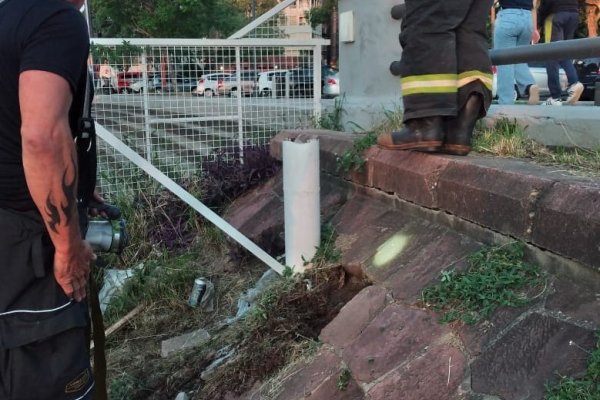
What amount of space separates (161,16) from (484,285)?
62.7 ft

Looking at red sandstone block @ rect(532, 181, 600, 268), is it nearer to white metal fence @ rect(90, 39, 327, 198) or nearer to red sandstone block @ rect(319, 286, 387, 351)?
red sandstone block @ rect(319, 286, 387, 351)

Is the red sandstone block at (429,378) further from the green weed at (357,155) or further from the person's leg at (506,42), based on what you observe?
the person's leg at (506,42)

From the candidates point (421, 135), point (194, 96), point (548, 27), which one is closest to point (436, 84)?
point (421, 135)

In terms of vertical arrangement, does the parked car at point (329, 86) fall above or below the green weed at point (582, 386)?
above

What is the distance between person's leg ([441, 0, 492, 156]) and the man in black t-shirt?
171 centimetres

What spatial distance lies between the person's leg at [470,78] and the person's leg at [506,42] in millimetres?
2262

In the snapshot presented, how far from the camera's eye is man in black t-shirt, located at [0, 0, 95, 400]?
5.68 feet

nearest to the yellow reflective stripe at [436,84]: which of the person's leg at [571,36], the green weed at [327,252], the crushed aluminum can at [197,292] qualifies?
the green weed at [327,252]

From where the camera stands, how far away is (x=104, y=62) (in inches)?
202

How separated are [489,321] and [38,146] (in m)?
1.55

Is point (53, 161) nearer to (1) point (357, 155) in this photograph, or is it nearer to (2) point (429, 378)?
(2) point (429, 378)

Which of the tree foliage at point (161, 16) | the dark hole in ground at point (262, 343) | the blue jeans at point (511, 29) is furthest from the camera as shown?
the tree foliage at point (161, 16)

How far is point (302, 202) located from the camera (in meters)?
3.17

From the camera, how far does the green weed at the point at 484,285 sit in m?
2.09
